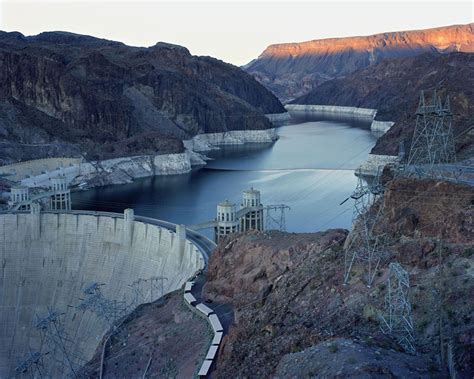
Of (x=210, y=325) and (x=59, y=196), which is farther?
(x=59, y=196)

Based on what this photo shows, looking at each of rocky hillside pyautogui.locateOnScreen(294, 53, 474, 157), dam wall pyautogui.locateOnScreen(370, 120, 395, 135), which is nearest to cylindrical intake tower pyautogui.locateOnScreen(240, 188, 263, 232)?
rocky hillside pyautogui.locateOnScreen(294, 53, 474, 157)

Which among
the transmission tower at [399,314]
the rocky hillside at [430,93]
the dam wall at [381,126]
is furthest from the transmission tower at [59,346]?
the dam wall at [381,126]

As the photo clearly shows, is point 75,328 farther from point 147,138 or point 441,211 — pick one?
point 147,138

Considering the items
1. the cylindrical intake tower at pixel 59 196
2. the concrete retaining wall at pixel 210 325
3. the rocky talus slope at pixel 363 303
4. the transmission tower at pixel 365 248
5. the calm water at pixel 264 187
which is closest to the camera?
the rocky talus slope at pixel 363 303

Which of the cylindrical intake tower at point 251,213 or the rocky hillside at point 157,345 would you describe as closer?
the rocky hillside at point 157,345

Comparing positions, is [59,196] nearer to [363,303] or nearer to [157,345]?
[157,345]

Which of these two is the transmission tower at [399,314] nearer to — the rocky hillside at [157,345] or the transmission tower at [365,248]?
the transmission tower at [365,248]

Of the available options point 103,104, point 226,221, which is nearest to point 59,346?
point 226,221
